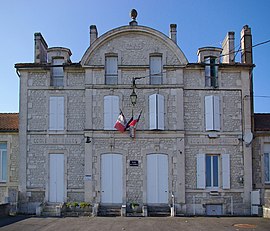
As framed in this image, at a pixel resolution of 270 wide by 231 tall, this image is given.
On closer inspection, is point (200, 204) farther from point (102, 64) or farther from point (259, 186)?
point (102, 64)

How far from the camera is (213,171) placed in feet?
55.4

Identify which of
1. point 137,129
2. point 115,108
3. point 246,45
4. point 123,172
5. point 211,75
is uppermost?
point 246,45

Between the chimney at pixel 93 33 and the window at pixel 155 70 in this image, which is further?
the chimney at pixel 93 33

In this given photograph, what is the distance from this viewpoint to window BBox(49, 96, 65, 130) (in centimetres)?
1708

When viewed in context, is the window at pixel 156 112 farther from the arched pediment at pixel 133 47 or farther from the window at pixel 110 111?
the arched pediment at pixel 133 47

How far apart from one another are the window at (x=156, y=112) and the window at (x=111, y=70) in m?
2.00

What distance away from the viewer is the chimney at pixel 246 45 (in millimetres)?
17844

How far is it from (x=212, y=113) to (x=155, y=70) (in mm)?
3277

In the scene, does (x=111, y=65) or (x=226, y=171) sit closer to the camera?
(x=226, y=171)

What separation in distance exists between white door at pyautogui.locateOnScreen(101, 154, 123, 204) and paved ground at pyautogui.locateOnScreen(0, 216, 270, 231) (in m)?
1.71

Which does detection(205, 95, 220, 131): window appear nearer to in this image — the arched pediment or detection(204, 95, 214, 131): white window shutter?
detection(204, 95, 214, 131): white window shutter

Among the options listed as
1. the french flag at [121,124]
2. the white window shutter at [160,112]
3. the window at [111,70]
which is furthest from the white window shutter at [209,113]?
the window at [111,70]

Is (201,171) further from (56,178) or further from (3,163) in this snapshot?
(3,163)

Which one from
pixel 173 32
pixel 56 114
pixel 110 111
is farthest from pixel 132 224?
pixel 173 32
